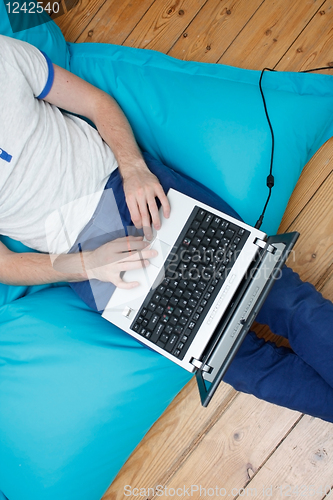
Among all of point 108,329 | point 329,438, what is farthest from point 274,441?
point 108,329

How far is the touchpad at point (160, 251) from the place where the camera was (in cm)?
84

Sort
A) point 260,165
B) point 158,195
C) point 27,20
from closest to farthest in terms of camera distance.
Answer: point 158,195, point 260,165, point 27,20

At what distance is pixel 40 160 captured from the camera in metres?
0.88

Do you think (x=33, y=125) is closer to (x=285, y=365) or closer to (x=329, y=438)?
(x=285, y=365)

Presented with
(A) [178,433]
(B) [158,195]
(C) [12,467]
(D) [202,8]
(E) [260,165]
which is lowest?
(C) [12,467]

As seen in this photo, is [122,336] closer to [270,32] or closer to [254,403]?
[254,403]

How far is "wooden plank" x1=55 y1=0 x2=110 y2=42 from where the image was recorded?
1.31 m

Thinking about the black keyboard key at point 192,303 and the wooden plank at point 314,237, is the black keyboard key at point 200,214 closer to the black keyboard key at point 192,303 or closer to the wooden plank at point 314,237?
the black keyboard key at point 192,303

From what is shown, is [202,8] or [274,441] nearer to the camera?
[274,441]

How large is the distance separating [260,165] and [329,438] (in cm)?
84

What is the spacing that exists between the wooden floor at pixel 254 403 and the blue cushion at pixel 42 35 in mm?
358

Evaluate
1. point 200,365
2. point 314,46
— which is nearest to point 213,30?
point 314,46

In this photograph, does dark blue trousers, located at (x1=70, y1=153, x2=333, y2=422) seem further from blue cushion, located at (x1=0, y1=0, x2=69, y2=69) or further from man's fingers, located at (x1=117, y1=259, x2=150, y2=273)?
blue cushion, located at (x1=0, y1=0, x2=69, y2=69)

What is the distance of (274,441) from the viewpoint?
1.11 metres
